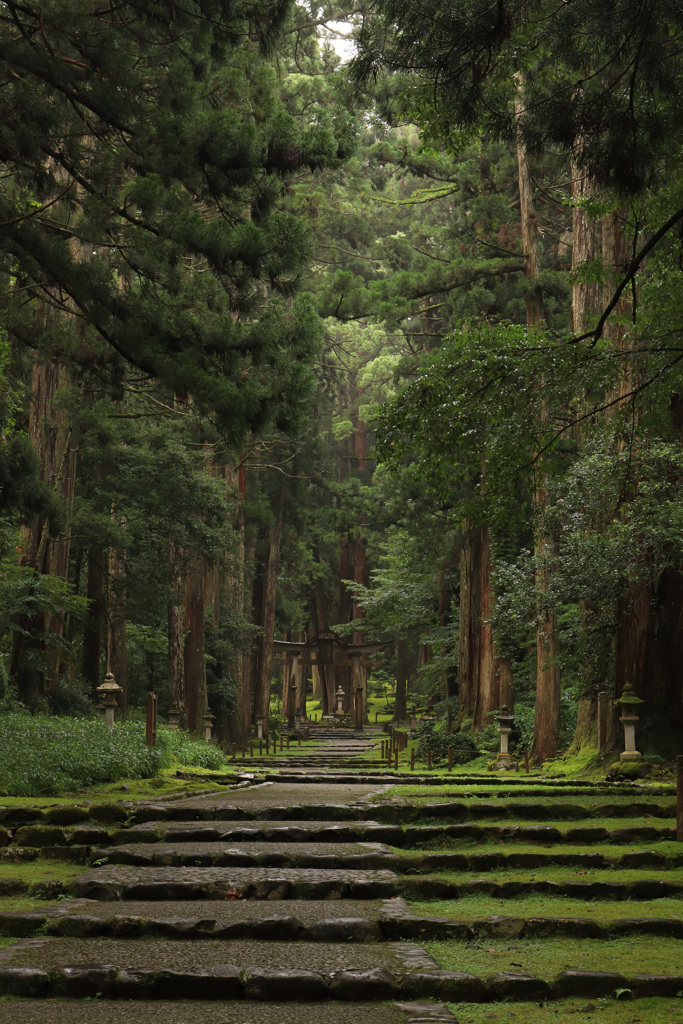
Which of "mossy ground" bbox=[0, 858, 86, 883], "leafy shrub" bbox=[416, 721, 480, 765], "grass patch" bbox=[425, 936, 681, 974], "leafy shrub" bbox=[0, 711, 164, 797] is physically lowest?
"leafy shrub" bbox=[416, 721, 480, 765]

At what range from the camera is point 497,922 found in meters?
5.01

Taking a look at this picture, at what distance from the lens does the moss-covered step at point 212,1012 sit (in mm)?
3615

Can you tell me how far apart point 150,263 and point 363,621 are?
30.5 meters

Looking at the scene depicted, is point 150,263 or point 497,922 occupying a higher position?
point 150,263

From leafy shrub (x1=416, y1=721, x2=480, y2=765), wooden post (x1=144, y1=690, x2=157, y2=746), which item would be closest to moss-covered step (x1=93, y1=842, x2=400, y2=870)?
wooden post (x1=144, y1=690, x2=157, y2=746)

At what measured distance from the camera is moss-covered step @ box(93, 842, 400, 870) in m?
6.65

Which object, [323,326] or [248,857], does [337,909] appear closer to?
[248,857]

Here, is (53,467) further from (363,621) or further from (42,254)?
(363,621)

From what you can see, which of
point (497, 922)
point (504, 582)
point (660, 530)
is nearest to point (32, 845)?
point (497, 922)

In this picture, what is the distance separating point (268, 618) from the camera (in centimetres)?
3244

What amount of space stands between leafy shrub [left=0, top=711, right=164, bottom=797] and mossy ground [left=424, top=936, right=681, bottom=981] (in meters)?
6.26

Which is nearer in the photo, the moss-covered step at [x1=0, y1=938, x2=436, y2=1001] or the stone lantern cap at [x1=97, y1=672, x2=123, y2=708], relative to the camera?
the moss-covered step at [x1=0, y1=938, x2=436, y2=1001]

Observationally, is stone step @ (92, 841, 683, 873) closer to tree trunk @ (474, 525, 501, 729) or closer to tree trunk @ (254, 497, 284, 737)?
tree trunk @ (474, 525, 501, 729)

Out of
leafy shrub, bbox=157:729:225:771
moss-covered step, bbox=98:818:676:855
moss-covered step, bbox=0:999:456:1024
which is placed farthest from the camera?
leafy shrub, bbox=157:729:225:771
